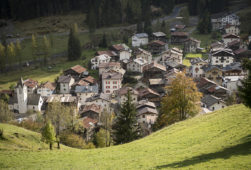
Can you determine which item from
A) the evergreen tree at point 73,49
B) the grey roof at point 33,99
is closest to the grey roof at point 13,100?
the grey roof at point 33,99

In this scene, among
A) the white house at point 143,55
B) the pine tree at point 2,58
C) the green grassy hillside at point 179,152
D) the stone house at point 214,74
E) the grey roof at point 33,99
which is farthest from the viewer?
the pine tree at point 2,58

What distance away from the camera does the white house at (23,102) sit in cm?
5938

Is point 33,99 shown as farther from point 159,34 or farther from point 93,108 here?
point 159,34

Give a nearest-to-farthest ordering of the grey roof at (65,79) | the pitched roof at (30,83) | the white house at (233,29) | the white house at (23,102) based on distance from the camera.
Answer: the white house at (23,102)
the pitched roof at (30,83)
the grey roof at (65,79)
the white house at (233,29)

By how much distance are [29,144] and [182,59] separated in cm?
6368

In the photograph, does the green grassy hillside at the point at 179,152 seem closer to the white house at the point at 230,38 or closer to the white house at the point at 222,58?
the white house at the point at 222,58

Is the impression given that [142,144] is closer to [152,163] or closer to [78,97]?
[152,163]

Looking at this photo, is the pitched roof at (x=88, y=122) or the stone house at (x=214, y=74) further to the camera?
the stone house at (x=214, y=74)

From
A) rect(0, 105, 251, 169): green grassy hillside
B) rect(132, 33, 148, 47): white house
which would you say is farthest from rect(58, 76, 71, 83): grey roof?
rect(0, 105, 251, 169): green grassy hillside

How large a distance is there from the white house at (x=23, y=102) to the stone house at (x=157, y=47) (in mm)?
44458

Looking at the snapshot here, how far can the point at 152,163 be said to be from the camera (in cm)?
1898

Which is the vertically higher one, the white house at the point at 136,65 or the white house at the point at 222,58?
the white house at the point at 222,58

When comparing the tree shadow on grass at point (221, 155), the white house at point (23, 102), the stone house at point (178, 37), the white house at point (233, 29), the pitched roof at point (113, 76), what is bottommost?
the white house at point (23, 102)

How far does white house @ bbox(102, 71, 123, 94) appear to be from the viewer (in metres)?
67.5
